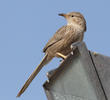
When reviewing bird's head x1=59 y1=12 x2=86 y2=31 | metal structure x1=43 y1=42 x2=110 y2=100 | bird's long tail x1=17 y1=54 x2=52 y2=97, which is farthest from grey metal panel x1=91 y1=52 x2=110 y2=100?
bird's head x1=59 y1=12 x2=86 y2=31

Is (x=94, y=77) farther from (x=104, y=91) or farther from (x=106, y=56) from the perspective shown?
(x=106, y=56)

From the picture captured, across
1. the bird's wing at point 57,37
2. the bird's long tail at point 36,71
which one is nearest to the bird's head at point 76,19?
the bird's wing at point 57,37

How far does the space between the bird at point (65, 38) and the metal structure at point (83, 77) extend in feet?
10.1

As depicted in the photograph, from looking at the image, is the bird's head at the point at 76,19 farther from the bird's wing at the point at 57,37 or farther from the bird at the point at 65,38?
the bird's wing at the point at 57,37

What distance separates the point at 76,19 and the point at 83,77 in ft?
15.3

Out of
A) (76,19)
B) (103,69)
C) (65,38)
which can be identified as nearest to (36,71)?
(65,38)

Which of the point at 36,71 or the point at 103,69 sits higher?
the point at 103,69

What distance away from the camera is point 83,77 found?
3.11m

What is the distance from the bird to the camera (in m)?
6.83

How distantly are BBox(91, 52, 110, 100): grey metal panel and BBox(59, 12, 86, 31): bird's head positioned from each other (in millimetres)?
4010

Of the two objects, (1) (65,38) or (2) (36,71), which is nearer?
(2) (36,71)

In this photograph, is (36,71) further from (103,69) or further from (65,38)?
(103,69)

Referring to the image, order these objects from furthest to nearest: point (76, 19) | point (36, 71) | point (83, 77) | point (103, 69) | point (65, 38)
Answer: point (76, 19), point (65, 38), point (36, 71), point (103, 69), point (83, 77)

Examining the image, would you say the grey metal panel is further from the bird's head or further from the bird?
the bird's head
